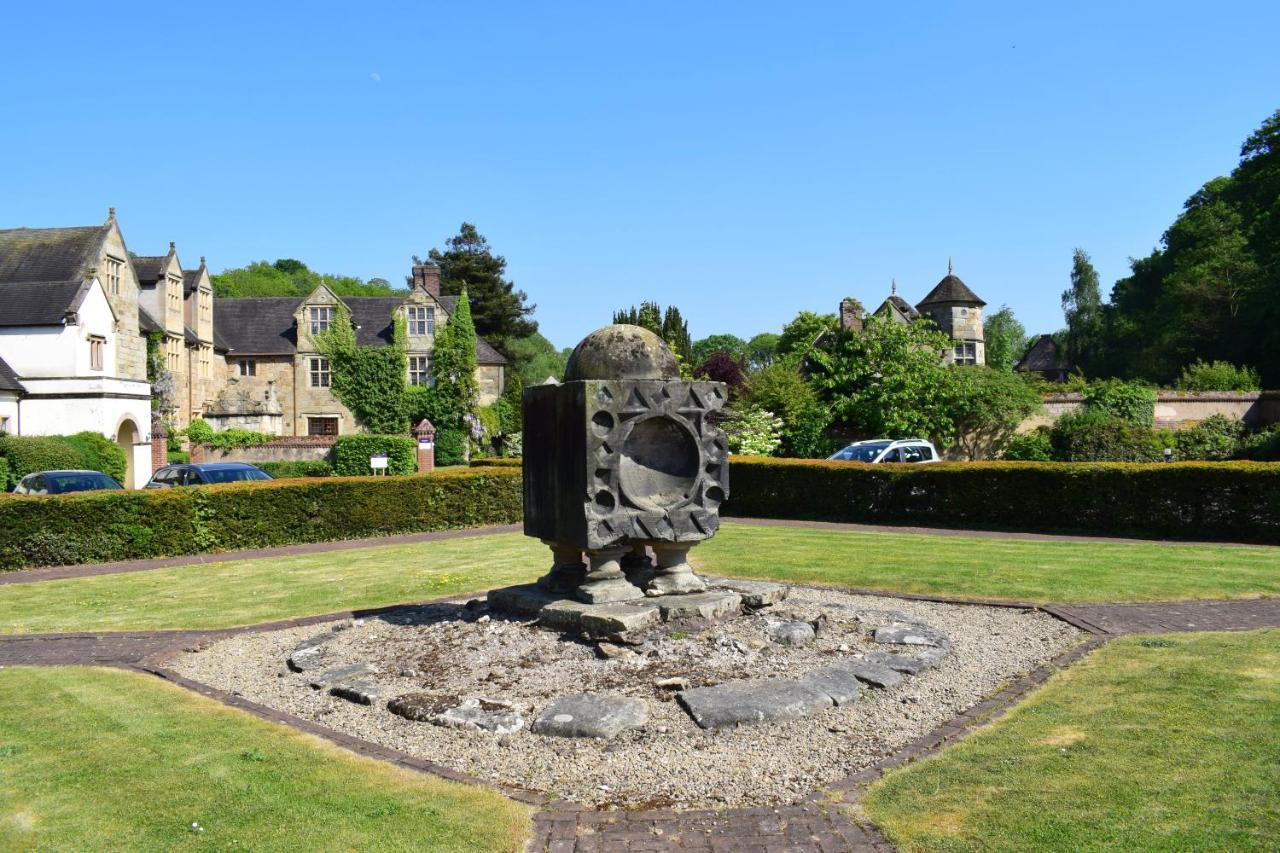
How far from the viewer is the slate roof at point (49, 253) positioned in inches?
1506

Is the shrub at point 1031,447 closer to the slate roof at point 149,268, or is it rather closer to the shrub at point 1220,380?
the shrub at point 1220,380

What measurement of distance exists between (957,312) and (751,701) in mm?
47801

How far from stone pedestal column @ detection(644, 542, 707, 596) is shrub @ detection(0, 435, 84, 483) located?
1059 inches

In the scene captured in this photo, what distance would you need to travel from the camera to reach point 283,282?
9750cm

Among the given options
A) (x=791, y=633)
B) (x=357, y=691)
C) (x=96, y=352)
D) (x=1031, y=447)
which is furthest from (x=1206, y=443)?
(x=96, y=352)

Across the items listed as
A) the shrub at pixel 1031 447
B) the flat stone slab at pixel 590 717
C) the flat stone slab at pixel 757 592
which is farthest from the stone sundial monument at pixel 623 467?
the shrub at pixel 1031 447

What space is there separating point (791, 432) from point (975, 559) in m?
19.4

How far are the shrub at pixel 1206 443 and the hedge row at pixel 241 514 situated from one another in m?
25.5

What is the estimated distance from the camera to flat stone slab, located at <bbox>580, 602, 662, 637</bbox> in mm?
9680

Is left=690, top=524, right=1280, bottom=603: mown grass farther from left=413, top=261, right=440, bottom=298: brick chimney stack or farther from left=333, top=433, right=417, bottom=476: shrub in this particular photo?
left=413, top=261, right=440, bottom=298: brick chimney stack

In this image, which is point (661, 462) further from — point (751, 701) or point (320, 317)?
point (320, 317)

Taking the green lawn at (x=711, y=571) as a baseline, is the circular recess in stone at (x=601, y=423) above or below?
above

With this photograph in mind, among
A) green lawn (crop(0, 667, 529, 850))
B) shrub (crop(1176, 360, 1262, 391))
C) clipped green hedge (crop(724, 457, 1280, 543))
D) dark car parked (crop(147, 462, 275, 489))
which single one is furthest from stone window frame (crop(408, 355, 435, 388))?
green lawn (crop(0, 667, 529, 850))

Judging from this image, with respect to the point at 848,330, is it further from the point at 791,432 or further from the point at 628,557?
the point at 628,557
